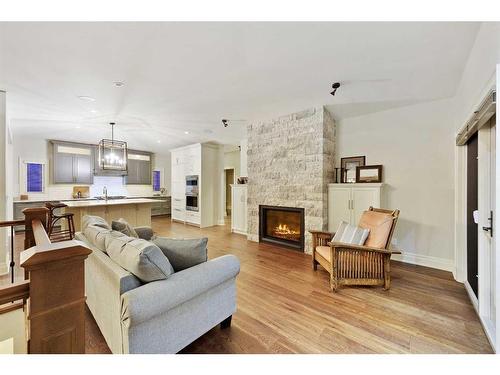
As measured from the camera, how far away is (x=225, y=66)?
2434mm

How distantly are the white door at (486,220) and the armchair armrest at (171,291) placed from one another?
2321mm

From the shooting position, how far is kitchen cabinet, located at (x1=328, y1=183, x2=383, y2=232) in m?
3.45

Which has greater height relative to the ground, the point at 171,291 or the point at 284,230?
the point at 171,291

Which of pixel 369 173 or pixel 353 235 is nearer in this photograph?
pixel 353 235

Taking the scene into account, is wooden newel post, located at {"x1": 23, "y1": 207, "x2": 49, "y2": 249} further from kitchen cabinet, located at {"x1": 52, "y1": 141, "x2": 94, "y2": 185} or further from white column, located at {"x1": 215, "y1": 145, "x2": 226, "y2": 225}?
kitchen cabinet, located at {"x1": 52, "y1": 141, "x2": 94, "y2": 185}

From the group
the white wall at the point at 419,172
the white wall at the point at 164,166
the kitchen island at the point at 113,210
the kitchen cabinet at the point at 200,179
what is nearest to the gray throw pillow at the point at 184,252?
the white wall at the point at 419,172

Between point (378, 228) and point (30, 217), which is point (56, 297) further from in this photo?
point (378, 228)

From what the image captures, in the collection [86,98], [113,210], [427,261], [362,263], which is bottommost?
[427,261]

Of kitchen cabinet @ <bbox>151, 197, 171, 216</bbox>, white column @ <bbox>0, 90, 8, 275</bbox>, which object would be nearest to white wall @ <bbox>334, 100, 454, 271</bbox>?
white column @ <bbox>0, 90, 8, 275</bbox>

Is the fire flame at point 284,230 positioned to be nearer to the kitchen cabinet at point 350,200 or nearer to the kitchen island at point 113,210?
the kitchen cabinet at point 350,200

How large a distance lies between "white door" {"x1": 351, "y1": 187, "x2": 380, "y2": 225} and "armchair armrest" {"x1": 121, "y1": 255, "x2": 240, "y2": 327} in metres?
2.60

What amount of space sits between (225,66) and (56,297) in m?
2.43

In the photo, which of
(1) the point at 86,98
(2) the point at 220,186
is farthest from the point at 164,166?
(1) the point at 86,98
